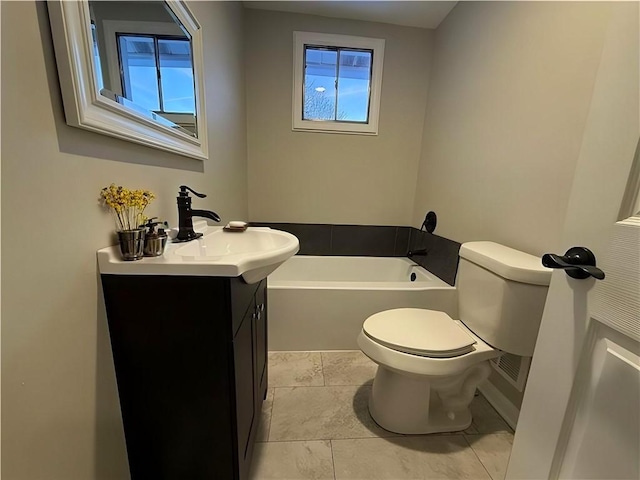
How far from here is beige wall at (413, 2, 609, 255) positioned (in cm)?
115

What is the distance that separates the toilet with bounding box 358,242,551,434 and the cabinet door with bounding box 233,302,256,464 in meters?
0.53

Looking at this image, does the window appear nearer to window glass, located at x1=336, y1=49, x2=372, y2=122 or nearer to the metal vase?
the metal vase

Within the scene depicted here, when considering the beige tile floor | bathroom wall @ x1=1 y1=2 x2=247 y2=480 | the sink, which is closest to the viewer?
bathroom wall @ x1=1 y1=2 x2=247 y2=480

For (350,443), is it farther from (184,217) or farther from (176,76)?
(176,76)

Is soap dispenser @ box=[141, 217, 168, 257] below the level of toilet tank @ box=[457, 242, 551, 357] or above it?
above

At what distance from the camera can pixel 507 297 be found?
1.16m

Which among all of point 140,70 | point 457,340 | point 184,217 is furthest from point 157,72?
point 457,340

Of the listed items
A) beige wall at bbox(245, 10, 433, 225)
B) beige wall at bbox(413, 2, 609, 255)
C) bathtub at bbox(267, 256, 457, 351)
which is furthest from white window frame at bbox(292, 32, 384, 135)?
bathtub at bbox(267, 256, 457, 351)

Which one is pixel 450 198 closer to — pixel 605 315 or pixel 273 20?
pixel 605 315

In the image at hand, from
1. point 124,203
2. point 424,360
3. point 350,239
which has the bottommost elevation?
point 424,360

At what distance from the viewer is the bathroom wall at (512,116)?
1.15 m

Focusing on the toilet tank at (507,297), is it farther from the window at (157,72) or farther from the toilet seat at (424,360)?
the window at (157,72)

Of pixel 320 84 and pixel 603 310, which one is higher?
pixel 320 84

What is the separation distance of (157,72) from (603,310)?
1423mm
